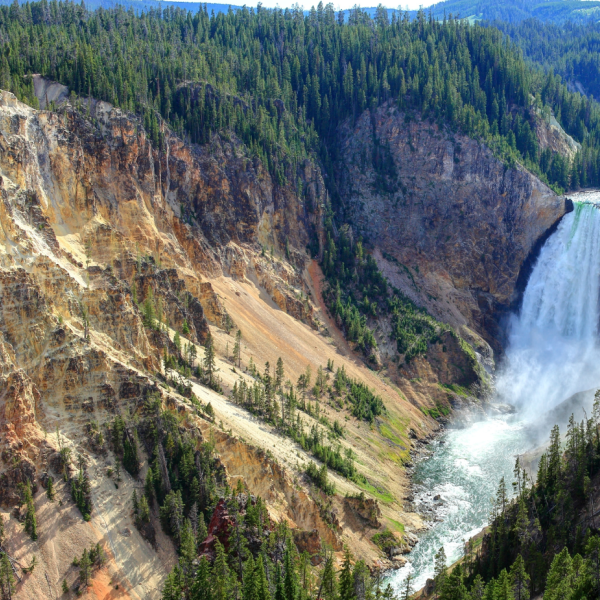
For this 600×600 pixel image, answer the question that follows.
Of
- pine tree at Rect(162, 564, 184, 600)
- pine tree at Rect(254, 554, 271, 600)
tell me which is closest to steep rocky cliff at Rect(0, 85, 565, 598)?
pine tree at Rect(162, 564, 184, 600)

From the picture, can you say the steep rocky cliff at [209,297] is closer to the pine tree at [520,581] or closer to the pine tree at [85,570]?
the pine tree at [85,570]

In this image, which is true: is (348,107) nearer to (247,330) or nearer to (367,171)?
(367,171)

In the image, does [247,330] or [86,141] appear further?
[247,330]

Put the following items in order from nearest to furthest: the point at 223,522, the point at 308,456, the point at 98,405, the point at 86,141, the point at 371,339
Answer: the point at 223,522 → the point at 98,405 → the point at 308,456 → the point at 86,141 → the point at 371,339

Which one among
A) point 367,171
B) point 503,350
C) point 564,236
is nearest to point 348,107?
point 367,171

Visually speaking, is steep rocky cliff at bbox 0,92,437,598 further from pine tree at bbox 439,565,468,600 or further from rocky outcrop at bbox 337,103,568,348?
rocky outcrop at bbox 337,103,568,348

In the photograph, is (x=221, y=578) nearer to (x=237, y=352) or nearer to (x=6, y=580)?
(x=6, y=580)
